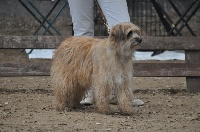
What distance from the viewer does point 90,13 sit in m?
7.46

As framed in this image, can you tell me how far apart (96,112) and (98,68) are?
472 mm

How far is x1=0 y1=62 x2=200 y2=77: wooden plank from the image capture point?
863 centimetres

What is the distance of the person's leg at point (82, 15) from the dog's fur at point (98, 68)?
0.59 m

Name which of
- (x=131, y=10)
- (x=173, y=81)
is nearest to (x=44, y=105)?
(x=173, y=81)

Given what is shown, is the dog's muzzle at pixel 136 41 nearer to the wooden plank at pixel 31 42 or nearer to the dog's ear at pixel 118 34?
the dog's ear at pixel 118 34

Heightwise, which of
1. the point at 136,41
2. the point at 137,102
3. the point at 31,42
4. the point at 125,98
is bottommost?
the point at 137,102

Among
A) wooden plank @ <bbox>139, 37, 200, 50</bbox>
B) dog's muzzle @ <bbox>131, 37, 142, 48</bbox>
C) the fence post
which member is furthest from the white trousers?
the fence post

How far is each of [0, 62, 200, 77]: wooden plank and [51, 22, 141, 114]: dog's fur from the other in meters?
1.86

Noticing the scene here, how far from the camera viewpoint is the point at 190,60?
866 centimetres

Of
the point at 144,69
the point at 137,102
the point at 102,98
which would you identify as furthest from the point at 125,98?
the point at 144,69

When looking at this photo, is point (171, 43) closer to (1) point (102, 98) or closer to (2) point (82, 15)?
(2) point (82, 15)

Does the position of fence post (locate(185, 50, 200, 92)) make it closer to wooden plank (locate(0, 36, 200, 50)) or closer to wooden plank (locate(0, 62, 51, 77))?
wooden plank (locate(0, 36, 200, 50))

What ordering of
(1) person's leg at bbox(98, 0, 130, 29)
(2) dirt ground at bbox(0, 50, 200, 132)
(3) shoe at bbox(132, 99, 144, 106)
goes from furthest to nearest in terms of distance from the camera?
(3) shoe at bbox(132, 99, 144, 106) < (1) person's leg at bbox(98, 0, 130, 29) < (2) dirt ground at bbox(0, 50, 200, 132)

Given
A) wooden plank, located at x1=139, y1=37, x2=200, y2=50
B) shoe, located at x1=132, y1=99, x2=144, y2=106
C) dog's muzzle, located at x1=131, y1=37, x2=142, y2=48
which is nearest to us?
dog's muzzle, located at x1=131, y1=37, x2=142, y2=48
